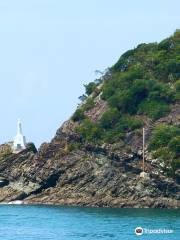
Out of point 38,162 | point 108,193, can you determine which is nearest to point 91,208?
point 108,193

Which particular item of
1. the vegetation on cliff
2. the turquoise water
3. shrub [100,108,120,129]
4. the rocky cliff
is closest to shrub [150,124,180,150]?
the vegetation on cliff

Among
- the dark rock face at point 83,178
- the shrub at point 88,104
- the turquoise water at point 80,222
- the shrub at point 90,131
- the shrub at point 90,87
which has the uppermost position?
the shrub at point 90,87

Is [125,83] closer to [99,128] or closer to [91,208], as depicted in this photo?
[99,128]

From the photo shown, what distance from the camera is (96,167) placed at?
122 m

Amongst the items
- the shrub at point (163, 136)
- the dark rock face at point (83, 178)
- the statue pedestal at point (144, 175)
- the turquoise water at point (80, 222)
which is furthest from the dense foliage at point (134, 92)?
the turquoise water at point (80, 222)

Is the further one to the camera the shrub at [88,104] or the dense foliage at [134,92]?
the shrub at [88,104]

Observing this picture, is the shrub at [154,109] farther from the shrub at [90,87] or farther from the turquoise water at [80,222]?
the turquoise water at [80,222]

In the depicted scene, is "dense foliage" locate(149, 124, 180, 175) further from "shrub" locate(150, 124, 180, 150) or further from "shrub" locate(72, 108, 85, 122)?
"shrub" locate(72, 108, 85, 122)

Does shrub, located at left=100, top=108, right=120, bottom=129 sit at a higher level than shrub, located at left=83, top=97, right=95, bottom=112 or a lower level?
lower

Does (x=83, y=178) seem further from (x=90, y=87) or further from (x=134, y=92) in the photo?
(x=90, y=87)

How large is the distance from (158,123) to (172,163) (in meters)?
8.35

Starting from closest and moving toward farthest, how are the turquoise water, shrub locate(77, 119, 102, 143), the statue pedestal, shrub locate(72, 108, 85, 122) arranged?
the turquoise water → the statue pedestal → shrub locate(77, 119, 102, 143) → shrub locate(72, 108, 85, 122)

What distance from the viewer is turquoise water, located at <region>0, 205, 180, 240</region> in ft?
308

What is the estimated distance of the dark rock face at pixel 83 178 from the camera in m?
119
